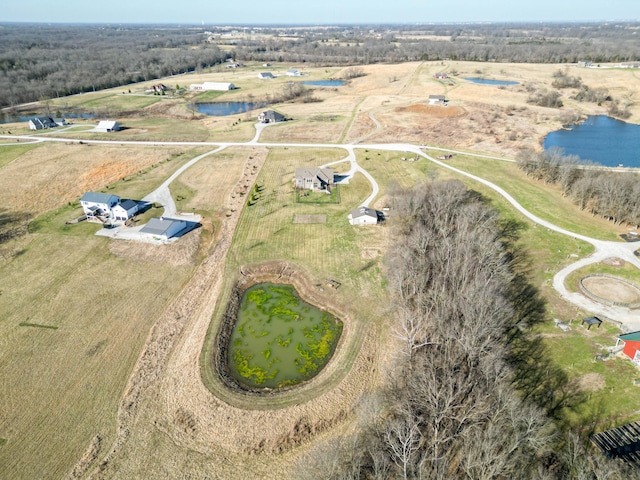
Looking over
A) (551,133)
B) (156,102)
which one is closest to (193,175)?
(156,102)

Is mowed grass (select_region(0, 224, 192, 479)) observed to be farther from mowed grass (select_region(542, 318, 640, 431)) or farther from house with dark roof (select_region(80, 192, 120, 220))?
mowed grass (select_region(542, 318, 640, 431))

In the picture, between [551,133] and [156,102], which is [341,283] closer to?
[551,133]

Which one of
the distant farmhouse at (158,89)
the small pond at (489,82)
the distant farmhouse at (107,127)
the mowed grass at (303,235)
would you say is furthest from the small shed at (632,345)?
the distant farmhouse at (158,89)

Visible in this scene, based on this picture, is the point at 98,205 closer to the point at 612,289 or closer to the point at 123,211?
the point at 123,211

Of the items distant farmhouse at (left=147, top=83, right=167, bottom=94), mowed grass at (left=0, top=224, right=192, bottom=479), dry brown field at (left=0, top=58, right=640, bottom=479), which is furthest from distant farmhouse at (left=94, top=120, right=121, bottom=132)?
mowed grass at (left=0, top=224, right=192, bottom=479)

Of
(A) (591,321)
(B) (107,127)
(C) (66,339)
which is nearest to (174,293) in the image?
(C) (66,339)
